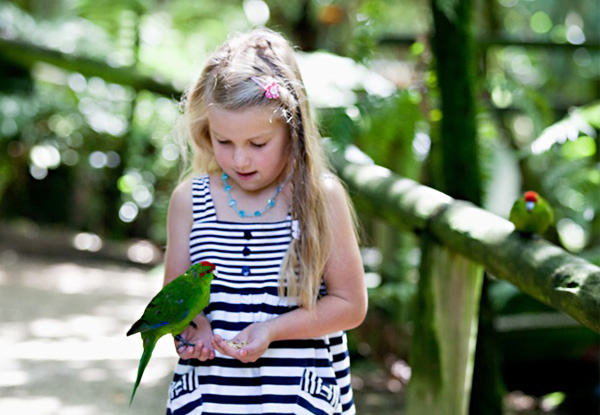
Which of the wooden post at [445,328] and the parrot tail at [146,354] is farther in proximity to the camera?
the wooden post at [445,328]

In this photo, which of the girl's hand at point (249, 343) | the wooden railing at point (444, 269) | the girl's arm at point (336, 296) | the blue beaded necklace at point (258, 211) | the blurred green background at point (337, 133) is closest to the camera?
the girl's hand at point (249, 343)

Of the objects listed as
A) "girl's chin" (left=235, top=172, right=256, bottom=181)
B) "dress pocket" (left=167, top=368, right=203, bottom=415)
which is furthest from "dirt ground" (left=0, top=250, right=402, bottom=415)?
"girl's chin" (left=235, top=172, right=256, bottom=181)

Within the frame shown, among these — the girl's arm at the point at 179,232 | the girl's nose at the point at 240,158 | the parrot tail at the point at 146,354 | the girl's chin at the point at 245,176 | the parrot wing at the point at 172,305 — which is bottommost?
the parrot tail at the point at 146,354

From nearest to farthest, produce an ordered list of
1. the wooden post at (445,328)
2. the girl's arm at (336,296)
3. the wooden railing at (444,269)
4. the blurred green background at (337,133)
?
the girl's arm at (336,296), the wooden railing at (444,269), the wooden post at (445,328), the blurred green background at (337,133)

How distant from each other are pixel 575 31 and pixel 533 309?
25.9ft

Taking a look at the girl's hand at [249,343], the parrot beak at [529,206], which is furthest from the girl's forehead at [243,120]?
the parrot beak at [529,206]

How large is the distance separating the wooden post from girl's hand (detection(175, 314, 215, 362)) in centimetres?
90

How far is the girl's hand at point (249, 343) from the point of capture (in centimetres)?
155

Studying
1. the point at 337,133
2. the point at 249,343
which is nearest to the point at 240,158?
the point at 249,343

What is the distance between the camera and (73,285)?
5684 mm

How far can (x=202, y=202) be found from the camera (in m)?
1.83

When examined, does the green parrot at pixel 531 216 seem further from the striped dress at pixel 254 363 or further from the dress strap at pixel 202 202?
the dress strap at pixel 202 202

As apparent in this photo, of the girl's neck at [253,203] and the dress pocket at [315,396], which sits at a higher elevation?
the girl's neck at [253,203]

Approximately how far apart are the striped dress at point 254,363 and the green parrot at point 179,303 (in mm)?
141
